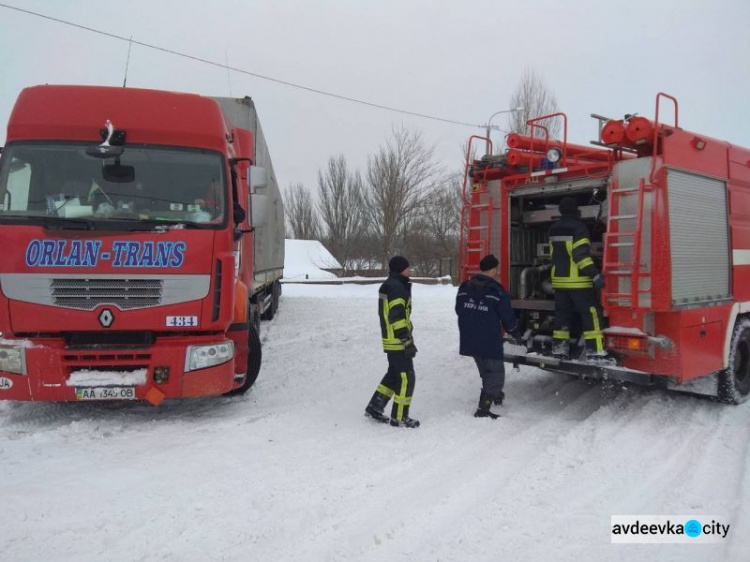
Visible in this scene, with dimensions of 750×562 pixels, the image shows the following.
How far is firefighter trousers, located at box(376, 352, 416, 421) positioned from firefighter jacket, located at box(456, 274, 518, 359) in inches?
30.9

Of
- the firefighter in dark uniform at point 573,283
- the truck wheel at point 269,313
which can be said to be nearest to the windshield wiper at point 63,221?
the firefighter in dark uniform at point 573,283

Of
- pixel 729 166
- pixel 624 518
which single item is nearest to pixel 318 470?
pixel 624 518

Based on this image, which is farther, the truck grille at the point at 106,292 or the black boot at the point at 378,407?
the black boot at the point at 378,407

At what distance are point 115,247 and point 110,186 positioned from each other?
66 centimetres

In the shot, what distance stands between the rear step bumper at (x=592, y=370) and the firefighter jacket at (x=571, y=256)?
0.81 meters

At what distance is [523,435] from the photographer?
5.26 m

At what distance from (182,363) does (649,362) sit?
464 centimetres

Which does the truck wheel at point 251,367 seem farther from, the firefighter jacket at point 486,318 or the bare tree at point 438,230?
the bare tree at point 438,230

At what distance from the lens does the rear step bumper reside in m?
5.46

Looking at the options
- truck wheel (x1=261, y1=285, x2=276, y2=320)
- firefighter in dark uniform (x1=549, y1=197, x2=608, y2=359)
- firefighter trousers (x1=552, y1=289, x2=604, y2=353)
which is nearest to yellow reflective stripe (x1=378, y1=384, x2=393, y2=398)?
firefighter in dark uniform (x1=549, y1=197, x2=608, y2=359)

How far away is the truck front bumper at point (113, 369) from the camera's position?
5.04m

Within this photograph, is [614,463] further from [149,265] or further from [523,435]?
[149,265]

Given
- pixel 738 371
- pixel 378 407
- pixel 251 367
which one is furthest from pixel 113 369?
pixel 738 371

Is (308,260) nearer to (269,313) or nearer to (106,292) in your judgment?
(269,313)
